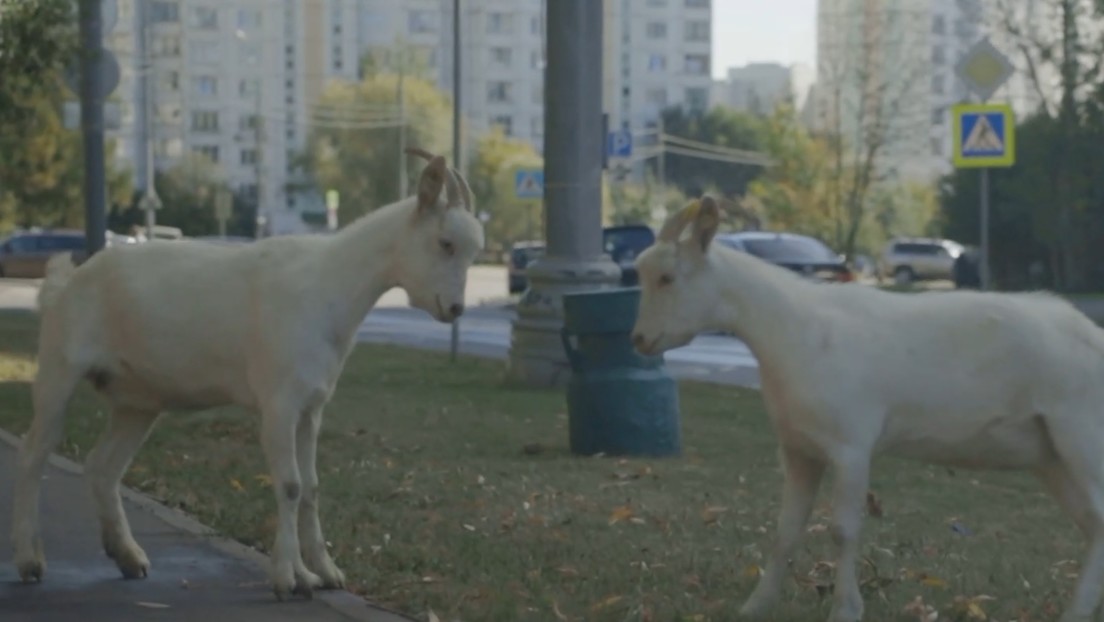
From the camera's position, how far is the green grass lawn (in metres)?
9.10

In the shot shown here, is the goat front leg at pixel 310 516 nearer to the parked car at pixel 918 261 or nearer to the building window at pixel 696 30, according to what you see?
the parked car at pixel 918 261

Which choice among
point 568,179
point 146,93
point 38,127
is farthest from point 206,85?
point 568,179

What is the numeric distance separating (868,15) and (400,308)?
22559 mm

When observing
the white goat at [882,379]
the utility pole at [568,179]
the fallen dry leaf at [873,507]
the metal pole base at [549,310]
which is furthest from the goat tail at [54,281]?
the metal pole base at [549,310]

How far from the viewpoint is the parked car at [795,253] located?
38.4 meters

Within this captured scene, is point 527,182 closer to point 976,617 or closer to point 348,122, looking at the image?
point 976,617

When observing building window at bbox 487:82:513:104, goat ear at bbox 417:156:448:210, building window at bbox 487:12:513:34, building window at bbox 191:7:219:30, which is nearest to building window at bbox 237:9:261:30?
building window at bbox 191:7:219:30

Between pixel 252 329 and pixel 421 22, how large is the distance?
8821 centimetres

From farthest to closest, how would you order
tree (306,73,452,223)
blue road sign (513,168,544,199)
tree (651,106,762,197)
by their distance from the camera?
tree (651,106,762,197)
tree (306,73,452,223)
blue road sign (513,168,544,199)

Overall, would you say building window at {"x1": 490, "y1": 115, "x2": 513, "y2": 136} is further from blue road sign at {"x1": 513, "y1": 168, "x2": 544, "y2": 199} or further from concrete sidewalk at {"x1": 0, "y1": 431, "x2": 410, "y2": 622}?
concrete sidewalk at {"x1": 0, "y1": 431, "x2": 410, "y2": 622}

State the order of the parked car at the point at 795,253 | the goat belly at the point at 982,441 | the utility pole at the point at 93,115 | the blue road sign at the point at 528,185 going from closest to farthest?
the goat belly at the point at 982,441 < the utility pole at the point at 93,115 < the blue road sign at the point at 528,185 < the parked car at the point at 795,253

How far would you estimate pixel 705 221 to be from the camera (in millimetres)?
8477

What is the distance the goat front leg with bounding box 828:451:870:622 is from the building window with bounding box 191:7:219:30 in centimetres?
5532

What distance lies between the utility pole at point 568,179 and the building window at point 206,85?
69703 mm
